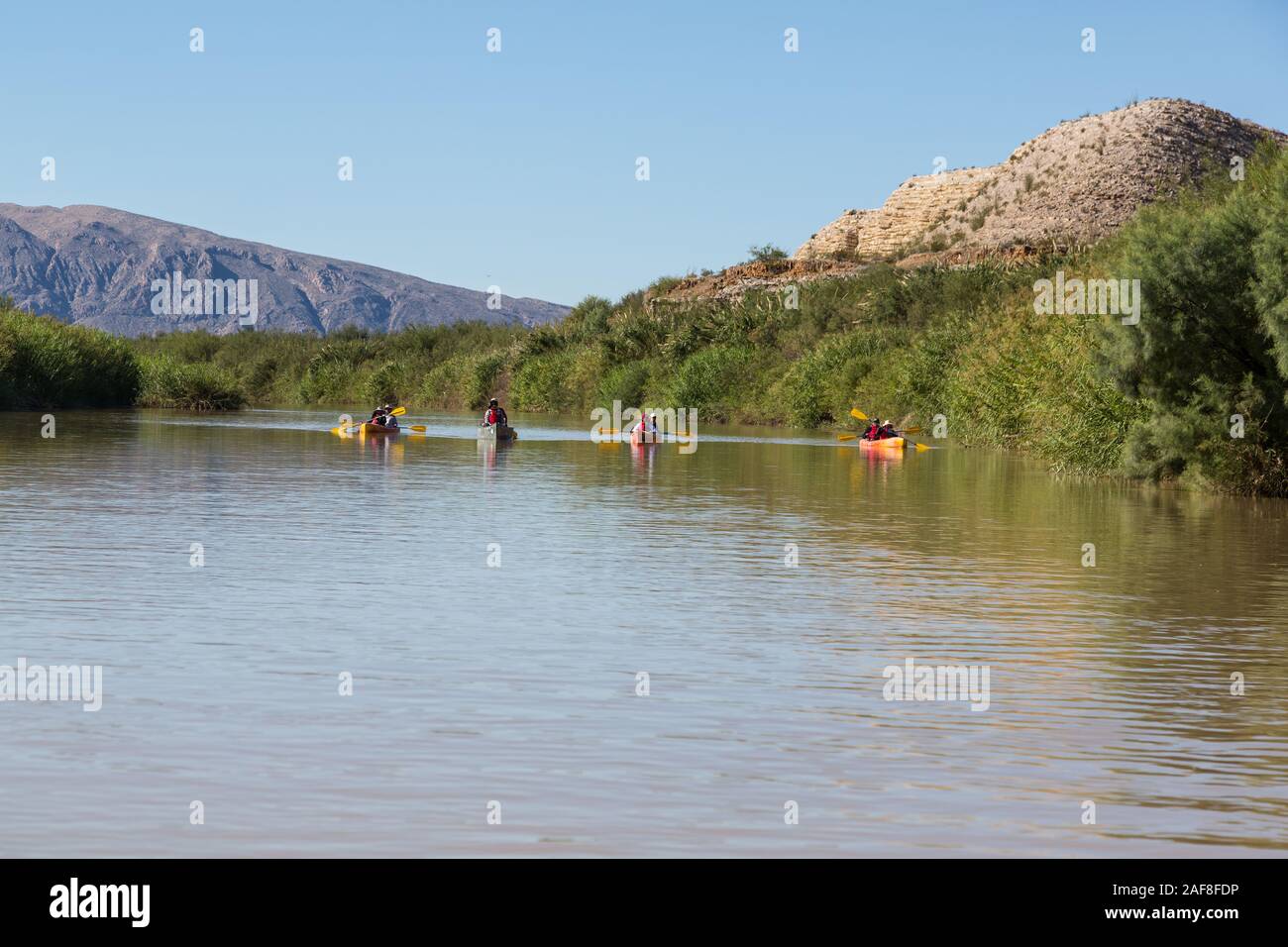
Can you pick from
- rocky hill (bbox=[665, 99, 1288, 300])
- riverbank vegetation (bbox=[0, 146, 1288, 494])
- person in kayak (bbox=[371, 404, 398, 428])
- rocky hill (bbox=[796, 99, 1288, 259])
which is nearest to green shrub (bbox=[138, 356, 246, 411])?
riverbank vegetation (bbox=[0, 146, 1288, 494])

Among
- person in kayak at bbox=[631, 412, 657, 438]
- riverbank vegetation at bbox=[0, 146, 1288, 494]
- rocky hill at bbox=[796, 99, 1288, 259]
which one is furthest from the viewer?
rocky hill at bbox=[796, 99, 1288, 259]

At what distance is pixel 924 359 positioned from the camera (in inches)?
2667

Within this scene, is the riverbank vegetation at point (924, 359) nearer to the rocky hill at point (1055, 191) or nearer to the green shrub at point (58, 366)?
the green shrub at point (58, 366)

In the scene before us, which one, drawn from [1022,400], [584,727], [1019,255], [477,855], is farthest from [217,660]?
[1019,255]

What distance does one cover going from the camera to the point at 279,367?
154 m

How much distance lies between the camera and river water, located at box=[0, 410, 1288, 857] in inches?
333

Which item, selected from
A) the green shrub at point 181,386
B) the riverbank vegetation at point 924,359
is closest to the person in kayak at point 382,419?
the riverbank vegetation at point 924,359

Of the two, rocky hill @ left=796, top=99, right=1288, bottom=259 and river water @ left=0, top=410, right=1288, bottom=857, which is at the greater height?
rocky hill @ left=796, top=99, right=1288, bottom=259

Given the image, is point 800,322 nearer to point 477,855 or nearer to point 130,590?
point 130,590

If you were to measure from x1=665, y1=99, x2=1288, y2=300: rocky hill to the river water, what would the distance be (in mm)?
86634

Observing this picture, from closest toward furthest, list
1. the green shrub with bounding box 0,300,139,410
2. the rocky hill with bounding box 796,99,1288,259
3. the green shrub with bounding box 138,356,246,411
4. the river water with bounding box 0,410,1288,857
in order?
1. the river water with bounding box 0,410,1288,857
2. the green shrub with bounding box 0,300,139,410
3. the green shrub with bounding box 138,356,246,411
4. the rocky hill with bounding box 796,99,1288,259

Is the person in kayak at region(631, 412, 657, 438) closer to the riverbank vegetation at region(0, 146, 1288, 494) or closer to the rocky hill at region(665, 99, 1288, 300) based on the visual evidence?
the riverbank vegetation at region(0, 146, 1288, 494)

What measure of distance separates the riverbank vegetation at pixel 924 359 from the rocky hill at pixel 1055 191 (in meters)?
10.8
